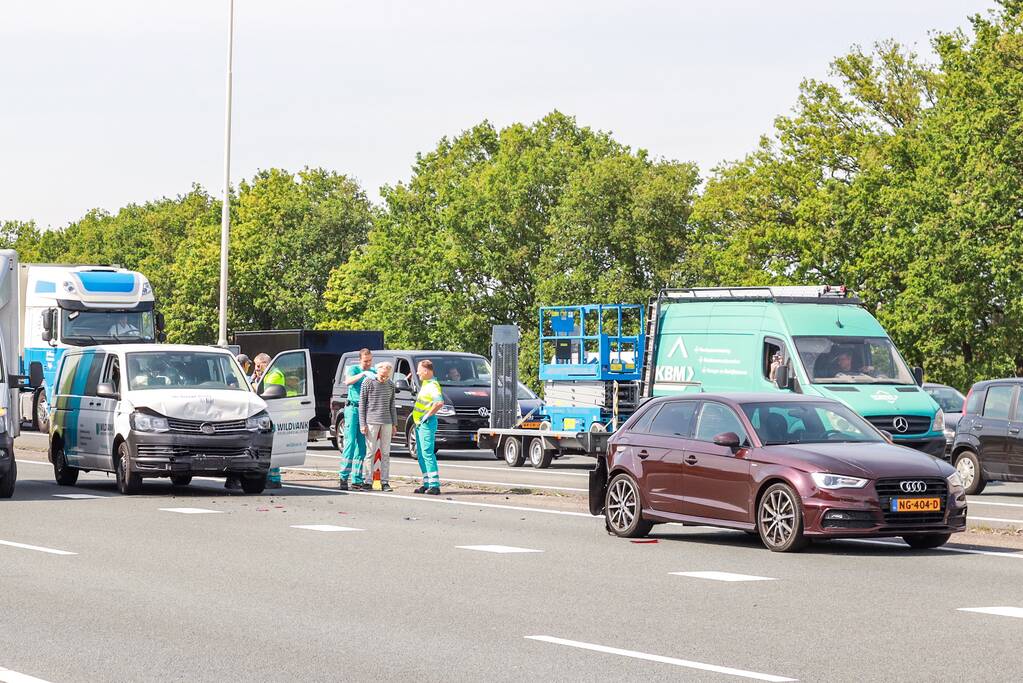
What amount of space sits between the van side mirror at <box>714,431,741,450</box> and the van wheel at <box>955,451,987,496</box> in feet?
32.3

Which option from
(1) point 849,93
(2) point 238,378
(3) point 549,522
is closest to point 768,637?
(3) point 549,522

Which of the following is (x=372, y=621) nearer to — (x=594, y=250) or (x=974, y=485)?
(x=974, y=485)

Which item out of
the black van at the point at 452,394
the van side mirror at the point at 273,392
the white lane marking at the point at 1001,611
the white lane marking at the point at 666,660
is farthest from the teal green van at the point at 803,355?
the white lane marking at the point at 666,660

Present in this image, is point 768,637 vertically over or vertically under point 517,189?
under

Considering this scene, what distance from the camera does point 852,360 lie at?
25219mm

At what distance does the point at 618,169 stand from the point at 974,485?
153 feet

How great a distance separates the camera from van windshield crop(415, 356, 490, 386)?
3453cm

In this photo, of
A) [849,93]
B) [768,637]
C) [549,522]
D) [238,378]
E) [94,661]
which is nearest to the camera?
[94,661]

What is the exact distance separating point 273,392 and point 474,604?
11.2 m

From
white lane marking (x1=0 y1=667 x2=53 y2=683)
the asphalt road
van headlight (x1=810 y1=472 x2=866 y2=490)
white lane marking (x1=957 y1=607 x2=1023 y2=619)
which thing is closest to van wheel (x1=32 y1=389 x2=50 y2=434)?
the asphalt road

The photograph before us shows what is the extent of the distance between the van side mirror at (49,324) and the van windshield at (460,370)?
346 inches

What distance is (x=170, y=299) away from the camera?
109312mm

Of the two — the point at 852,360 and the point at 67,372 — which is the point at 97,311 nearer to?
the point at 67,372

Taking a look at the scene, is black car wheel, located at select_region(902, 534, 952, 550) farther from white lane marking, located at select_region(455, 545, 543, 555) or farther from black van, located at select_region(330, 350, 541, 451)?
black van, located at select_region(330, 350, 541, 451)
